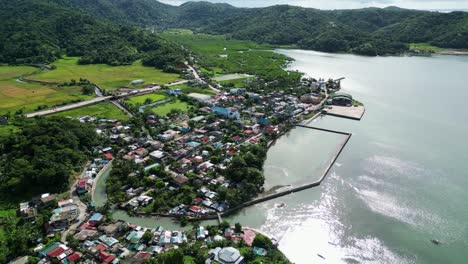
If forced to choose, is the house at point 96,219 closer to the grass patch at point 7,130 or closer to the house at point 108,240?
the house at point 108,240

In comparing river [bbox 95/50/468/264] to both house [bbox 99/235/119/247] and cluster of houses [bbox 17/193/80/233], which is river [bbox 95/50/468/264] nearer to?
house [bbox 99/235/119/247]

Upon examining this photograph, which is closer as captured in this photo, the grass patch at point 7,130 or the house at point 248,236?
the house at point 248,236

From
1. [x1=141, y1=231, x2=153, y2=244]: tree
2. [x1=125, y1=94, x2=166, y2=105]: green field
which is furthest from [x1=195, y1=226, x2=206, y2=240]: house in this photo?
[x1=125, y1=94, x2=166, y2=105]: green field

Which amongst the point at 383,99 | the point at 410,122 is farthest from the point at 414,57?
the point at 410,122

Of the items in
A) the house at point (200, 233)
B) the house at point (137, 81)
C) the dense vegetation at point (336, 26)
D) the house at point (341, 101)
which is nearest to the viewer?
the house at point (200, 233)

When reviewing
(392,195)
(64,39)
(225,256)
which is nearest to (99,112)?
(225,256)

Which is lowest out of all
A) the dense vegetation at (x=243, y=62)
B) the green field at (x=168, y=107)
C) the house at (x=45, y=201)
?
the house at (x=45, y=201)

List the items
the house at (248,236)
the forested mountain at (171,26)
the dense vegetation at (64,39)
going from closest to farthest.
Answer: the house at (248,236)
the dense vegetation at (64,39)
the forested mountain at (171,26)

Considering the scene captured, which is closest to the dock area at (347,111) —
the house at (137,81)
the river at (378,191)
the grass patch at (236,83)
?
the river at (378,191)
